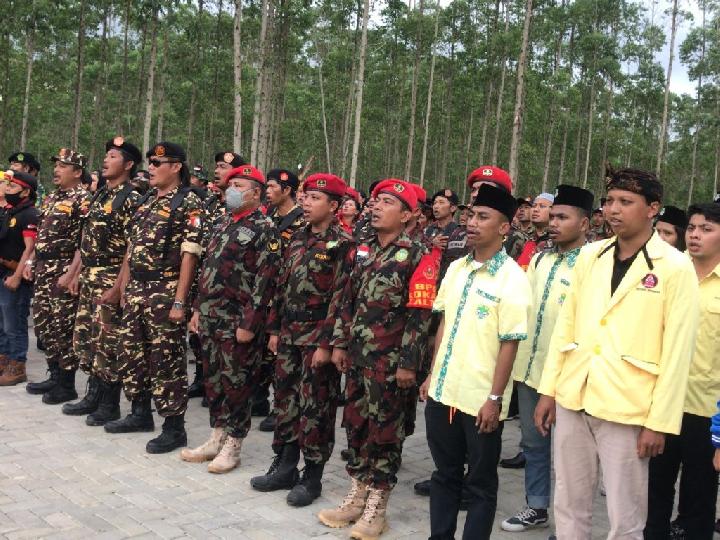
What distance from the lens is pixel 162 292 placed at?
541 cm

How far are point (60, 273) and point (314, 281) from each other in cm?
347

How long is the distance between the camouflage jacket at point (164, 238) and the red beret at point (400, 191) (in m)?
1.87

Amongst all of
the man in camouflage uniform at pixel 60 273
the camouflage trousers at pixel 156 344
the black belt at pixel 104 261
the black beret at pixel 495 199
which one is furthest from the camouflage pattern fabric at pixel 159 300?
the black beret at pixel 495 199

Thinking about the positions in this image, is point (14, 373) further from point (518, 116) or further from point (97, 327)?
point (518, 116)

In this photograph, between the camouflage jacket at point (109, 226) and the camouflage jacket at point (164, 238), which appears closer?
the camouflage jacket at point (164, 238)

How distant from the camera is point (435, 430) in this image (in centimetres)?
363

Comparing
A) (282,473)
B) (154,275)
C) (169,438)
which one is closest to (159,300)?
(154,275)

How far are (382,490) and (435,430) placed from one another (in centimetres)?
75

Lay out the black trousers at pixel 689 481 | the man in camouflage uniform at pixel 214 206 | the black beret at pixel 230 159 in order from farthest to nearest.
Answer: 1. the black beret at pixel 230 159
2. the man in camouflage uniform at pixel 214 206
3. the black trousers at pixel 689 481

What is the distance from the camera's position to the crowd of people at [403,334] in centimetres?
304

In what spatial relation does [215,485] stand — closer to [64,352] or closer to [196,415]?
[196,415]

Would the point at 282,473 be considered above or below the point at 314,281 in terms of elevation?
below

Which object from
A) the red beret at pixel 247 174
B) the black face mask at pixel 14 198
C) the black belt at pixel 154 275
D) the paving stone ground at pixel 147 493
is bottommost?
the paving stone ground at pixel 147 493

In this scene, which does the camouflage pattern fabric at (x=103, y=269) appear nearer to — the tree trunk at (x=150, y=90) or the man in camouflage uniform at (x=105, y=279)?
the man in camouflage uniform at (x=105, y=279)
